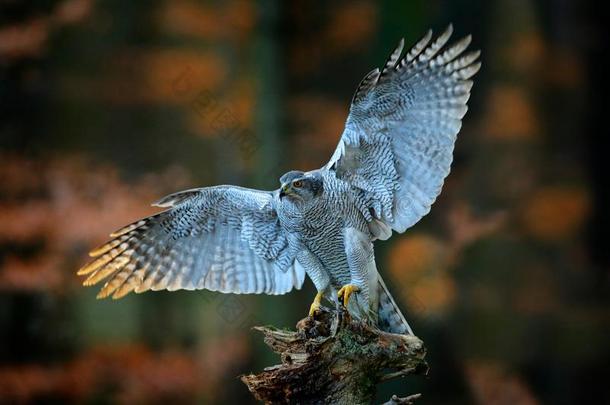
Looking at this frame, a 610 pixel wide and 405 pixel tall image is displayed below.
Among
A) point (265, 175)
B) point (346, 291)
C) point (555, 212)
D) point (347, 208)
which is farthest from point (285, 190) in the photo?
point (555, 212)

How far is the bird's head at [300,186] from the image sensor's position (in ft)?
8.87

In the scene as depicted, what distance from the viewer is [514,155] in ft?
15.6

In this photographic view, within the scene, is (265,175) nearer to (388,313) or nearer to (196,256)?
(196,256)

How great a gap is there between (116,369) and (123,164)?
144 cm

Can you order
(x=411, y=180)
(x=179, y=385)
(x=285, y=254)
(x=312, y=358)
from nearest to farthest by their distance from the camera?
(x=312, y=358)
(x=411, y=180)
(x=285, y=254)
(x=179, y=385)

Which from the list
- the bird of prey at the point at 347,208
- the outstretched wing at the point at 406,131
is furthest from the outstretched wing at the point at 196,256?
the outstretched wing at the point at 406,131

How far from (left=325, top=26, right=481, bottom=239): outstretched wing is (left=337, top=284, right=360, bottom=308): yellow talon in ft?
1.00

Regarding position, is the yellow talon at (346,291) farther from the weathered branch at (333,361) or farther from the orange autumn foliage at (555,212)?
the orange autumn foliage at (555,212)

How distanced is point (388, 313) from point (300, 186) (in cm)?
73

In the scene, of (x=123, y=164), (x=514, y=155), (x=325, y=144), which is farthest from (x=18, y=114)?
(x=514, y=155)

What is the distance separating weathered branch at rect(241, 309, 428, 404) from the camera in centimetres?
270

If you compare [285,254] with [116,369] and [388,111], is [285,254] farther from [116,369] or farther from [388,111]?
[116,369]

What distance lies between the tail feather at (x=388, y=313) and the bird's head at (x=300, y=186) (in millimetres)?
527

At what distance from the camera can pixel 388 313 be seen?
3033 millimetres
